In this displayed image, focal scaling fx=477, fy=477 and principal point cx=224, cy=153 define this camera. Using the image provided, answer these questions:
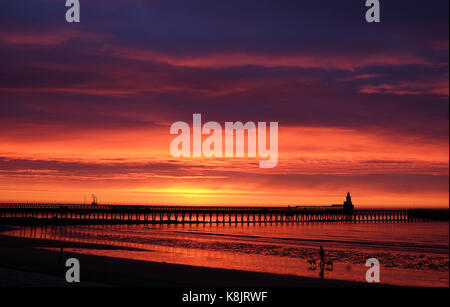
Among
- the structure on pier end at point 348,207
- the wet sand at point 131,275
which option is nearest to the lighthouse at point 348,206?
the structure on pier end at point 348,207

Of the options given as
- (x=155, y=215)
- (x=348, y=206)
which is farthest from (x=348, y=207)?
(x=155, y=215)

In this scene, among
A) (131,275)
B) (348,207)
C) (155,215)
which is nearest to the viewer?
(131,275)

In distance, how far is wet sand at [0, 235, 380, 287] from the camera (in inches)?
788

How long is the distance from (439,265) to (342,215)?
86.1 m

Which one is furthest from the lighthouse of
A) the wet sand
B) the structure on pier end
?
the wet sand

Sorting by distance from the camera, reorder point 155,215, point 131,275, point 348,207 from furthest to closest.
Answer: point 348,207 → point 155,215 → point 131,275

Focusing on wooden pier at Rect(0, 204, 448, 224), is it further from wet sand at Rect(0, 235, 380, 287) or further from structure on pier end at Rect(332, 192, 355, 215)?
wet sand at Rect(0, 235, 380, 287)

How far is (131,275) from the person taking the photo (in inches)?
929

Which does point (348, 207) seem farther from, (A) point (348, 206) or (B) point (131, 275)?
(B) point (131, 275)

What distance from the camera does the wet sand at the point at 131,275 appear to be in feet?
65.7

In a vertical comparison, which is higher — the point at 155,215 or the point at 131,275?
the point at 155,215
